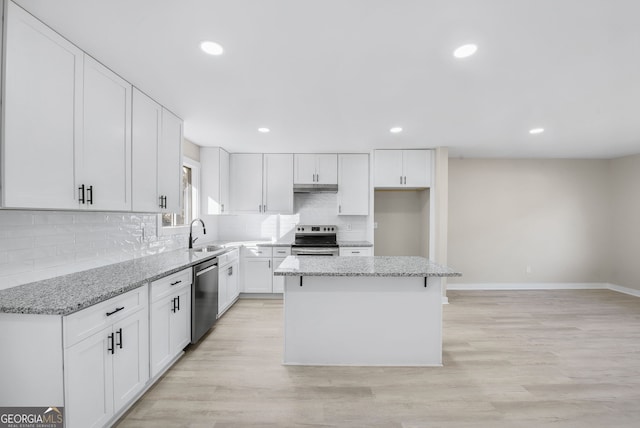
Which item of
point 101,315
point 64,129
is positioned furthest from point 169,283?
point 64,129

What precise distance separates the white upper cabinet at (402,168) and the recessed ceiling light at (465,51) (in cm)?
273

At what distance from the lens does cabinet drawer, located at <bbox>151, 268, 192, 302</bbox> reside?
7.32ft

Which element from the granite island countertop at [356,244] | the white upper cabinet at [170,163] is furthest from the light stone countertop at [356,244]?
the white upper cabinet at [170,163]

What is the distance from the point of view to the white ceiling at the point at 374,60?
1.53m

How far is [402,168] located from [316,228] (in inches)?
70.5

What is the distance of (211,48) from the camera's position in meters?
1.85

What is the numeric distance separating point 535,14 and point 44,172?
9.56 ft

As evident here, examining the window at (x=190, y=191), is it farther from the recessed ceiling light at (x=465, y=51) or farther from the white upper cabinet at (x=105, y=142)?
the recessed ceiling light at (x=465, y=51)

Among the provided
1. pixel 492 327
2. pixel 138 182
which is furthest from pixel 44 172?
pixel 492 327

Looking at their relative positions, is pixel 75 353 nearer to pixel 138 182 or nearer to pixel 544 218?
pixel 138 182

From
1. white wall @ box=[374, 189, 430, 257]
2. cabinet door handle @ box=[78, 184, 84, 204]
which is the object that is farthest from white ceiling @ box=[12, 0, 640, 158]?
white wall @ box=[374, 189, 430, 257]

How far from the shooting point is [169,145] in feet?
9.87

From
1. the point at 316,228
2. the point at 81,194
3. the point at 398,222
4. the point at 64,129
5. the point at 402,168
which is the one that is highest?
the point at 402,168

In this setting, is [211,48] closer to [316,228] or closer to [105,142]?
[105,142]
